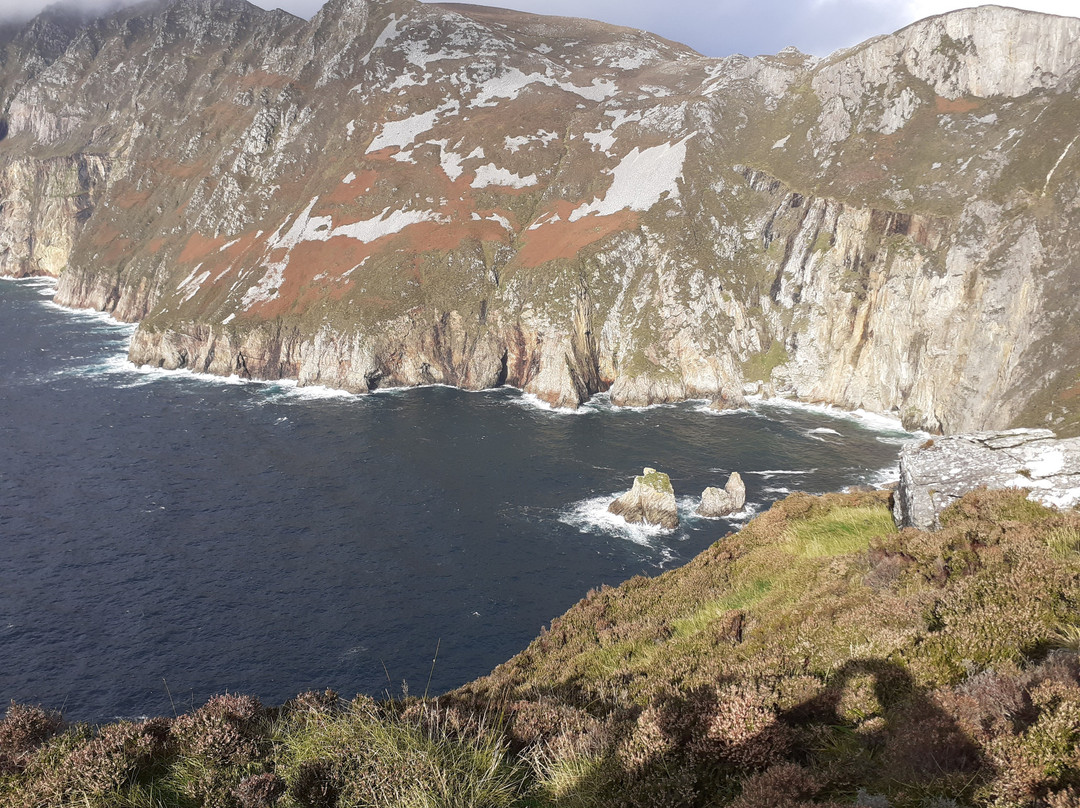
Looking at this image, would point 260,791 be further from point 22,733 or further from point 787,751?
point 787,751

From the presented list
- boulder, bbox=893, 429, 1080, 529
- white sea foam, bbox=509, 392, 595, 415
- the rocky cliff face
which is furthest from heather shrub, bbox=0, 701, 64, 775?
white sea foam, bbox=509, 392, 595, 415

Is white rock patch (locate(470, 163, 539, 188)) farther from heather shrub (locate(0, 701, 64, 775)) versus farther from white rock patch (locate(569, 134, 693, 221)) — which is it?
heather shrub (locate(0, 701, 64, 775))

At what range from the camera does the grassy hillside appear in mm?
6332

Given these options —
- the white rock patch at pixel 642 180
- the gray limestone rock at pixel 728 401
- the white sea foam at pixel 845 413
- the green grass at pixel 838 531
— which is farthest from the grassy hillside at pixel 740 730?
the white rock patch at pixel 642 180

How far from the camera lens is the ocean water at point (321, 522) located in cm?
3941

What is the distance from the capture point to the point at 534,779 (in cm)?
836

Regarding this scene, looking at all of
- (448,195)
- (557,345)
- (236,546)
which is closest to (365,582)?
(236,546)

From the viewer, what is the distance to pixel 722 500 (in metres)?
55.5

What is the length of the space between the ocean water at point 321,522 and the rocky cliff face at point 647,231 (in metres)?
10.1

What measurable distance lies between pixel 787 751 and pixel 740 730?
61 cm

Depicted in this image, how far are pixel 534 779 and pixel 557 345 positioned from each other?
277 ft

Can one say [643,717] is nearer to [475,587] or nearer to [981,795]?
[981,795]

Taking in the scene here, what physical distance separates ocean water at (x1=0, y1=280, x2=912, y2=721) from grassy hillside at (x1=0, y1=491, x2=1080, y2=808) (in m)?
21.0

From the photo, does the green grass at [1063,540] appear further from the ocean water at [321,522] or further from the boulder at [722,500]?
the boulder at [722,500]
